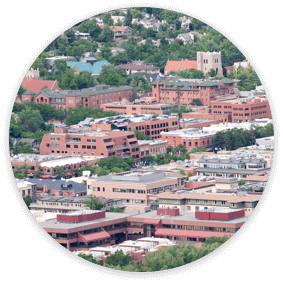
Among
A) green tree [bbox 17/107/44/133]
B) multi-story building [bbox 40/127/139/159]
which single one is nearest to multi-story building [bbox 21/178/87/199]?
multi-story building [bbox 40/127/139/159]

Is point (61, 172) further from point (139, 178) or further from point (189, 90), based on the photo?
point (189, 90)

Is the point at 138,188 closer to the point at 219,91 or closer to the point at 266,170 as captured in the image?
the point at 266,170

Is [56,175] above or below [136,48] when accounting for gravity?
below

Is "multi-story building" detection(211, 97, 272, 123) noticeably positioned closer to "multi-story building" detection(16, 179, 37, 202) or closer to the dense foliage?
"multi-story building" detection(16, 179, 37, 202)

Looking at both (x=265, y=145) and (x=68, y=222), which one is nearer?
(x=68, y=222)

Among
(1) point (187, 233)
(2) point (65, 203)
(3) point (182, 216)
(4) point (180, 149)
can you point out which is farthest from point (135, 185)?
(4) point (180, 149)

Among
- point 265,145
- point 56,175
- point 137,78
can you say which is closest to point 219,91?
point 137,78
